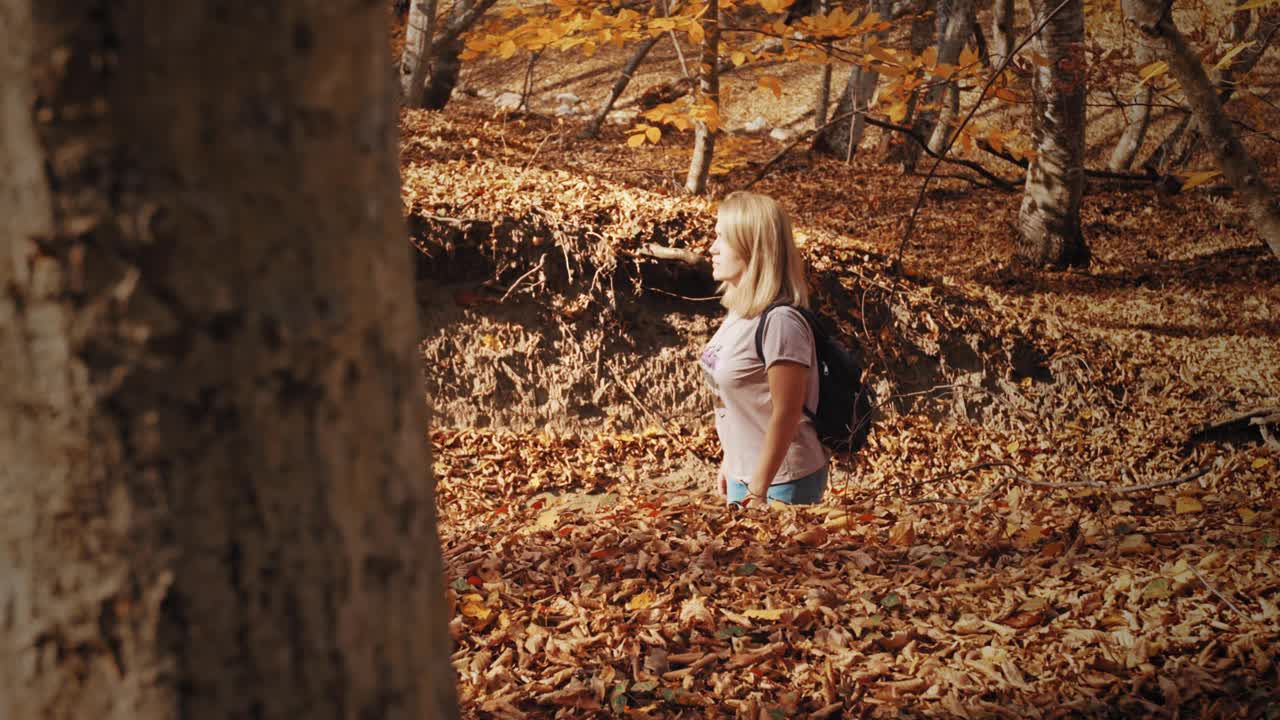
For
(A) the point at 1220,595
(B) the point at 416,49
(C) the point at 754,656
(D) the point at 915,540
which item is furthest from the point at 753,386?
(B) the point at 416,49

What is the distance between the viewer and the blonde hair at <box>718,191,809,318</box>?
3.89 metres

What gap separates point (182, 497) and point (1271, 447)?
6969mm

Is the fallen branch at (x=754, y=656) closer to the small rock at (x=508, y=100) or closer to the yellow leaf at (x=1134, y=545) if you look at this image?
the yellow leaf at (x=1134, y=545)

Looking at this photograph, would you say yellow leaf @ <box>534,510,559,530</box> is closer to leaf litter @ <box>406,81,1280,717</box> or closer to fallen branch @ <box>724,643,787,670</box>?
leaf litter @ <box>406,81,1280,717</box>

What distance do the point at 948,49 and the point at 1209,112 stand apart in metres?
10.9

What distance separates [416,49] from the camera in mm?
10492

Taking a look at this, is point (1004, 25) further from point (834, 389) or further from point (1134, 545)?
point (1134, 545)

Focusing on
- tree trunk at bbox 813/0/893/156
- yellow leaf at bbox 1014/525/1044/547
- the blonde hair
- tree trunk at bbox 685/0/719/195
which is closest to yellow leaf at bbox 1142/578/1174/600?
yellow leaf at bbox 1014/525/1044/547

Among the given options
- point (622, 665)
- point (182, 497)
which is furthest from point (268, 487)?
point (622, 665)

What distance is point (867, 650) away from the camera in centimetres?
270

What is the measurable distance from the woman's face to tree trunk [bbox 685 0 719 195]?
8.72 ft

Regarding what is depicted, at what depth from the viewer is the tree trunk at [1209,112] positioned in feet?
11.1

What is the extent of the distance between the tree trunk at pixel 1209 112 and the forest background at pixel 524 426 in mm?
18

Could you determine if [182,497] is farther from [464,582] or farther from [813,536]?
[813,536]
